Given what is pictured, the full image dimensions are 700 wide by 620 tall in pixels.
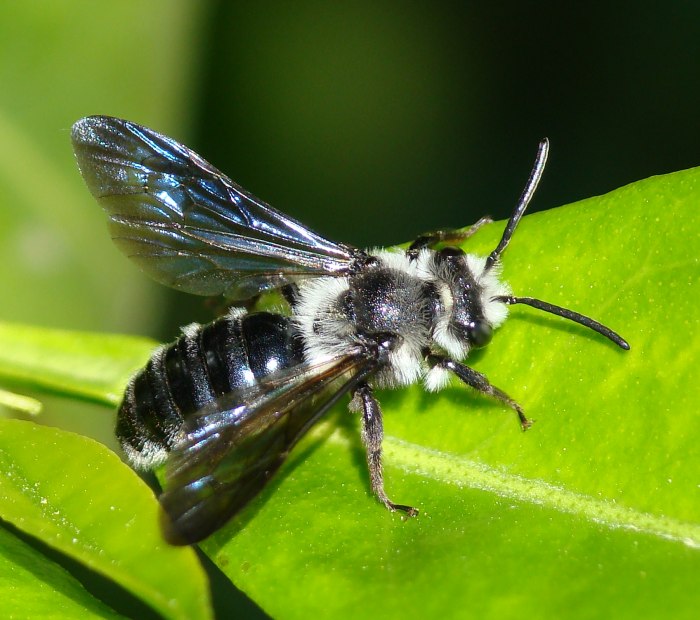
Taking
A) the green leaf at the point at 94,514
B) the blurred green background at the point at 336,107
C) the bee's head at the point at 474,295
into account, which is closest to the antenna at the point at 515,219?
the bee's head at the point at 474,295

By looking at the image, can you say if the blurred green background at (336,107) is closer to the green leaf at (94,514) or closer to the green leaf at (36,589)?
the green leaf at (94,514)

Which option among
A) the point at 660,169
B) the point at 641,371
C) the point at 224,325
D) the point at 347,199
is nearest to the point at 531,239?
the point at 641,371

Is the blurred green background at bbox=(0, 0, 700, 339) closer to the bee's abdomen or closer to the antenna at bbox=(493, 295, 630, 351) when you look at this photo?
the bee's abdomen

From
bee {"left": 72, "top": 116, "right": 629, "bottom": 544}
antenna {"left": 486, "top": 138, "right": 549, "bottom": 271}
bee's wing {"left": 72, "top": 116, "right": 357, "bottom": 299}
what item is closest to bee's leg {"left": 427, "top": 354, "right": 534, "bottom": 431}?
bee {"left": 72, "top": 116, "right": 629, "bottom": 544}

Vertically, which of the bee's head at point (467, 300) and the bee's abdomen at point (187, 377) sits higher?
the bee's head at point (467, 300)

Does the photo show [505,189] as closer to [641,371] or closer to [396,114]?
[396,114]
